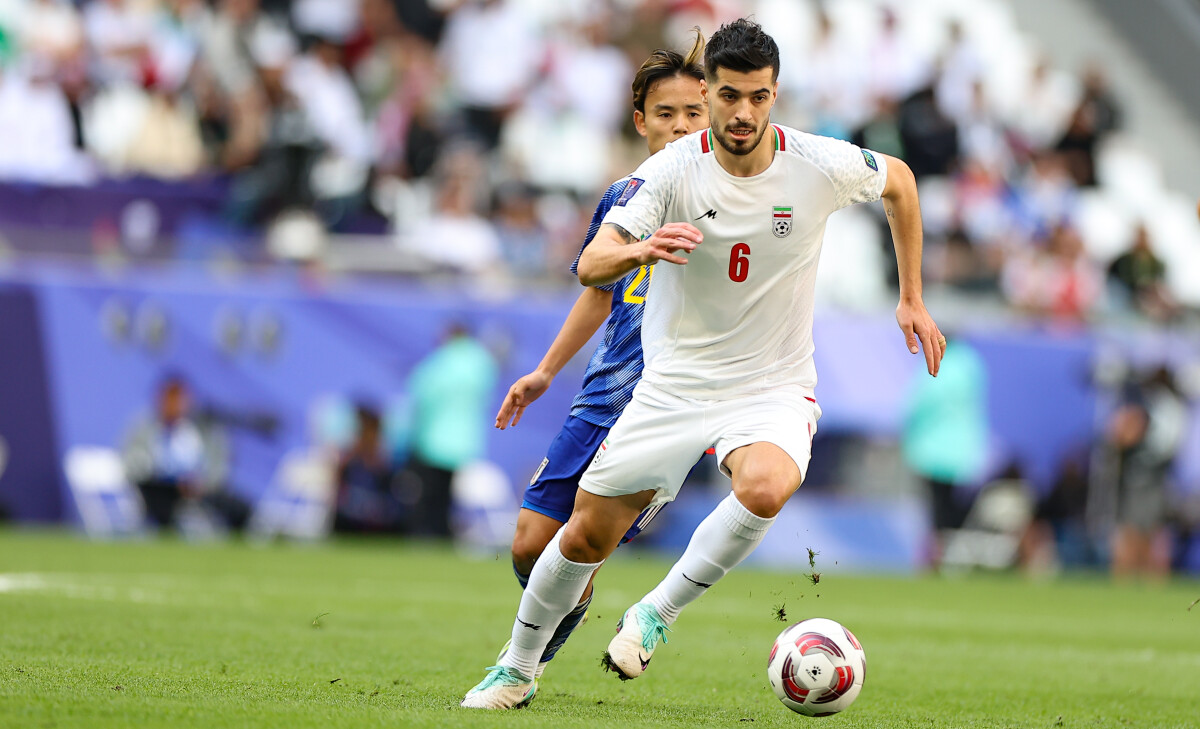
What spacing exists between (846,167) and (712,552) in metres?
1.47

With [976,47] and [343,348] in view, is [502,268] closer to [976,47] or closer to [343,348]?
[343,348]

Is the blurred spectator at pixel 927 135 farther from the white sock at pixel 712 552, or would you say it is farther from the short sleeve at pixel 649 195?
the short sleeve at pixel 649 195

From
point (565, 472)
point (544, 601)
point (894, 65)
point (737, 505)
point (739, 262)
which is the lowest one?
point (544, 601)

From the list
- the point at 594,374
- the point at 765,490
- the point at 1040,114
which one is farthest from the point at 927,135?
the point at 765,490

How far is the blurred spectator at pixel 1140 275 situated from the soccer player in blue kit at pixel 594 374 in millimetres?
12314

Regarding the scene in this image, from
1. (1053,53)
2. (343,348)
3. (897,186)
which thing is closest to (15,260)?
(343,348)

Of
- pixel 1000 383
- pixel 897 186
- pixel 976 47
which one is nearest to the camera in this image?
pixel 897 186

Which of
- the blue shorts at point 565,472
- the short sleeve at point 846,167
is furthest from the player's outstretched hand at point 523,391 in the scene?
the short sleeve at point 846,167

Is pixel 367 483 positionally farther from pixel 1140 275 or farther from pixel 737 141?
pixel 737 141

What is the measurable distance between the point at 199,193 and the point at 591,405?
10.1 meters

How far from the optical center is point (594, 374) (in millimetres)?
6508

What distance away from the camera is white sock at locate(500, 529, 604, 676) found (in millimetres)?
5887

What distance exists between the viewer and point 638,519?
622cm

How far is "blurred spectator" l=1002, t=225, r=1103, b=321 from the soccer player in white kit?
11586 mm
